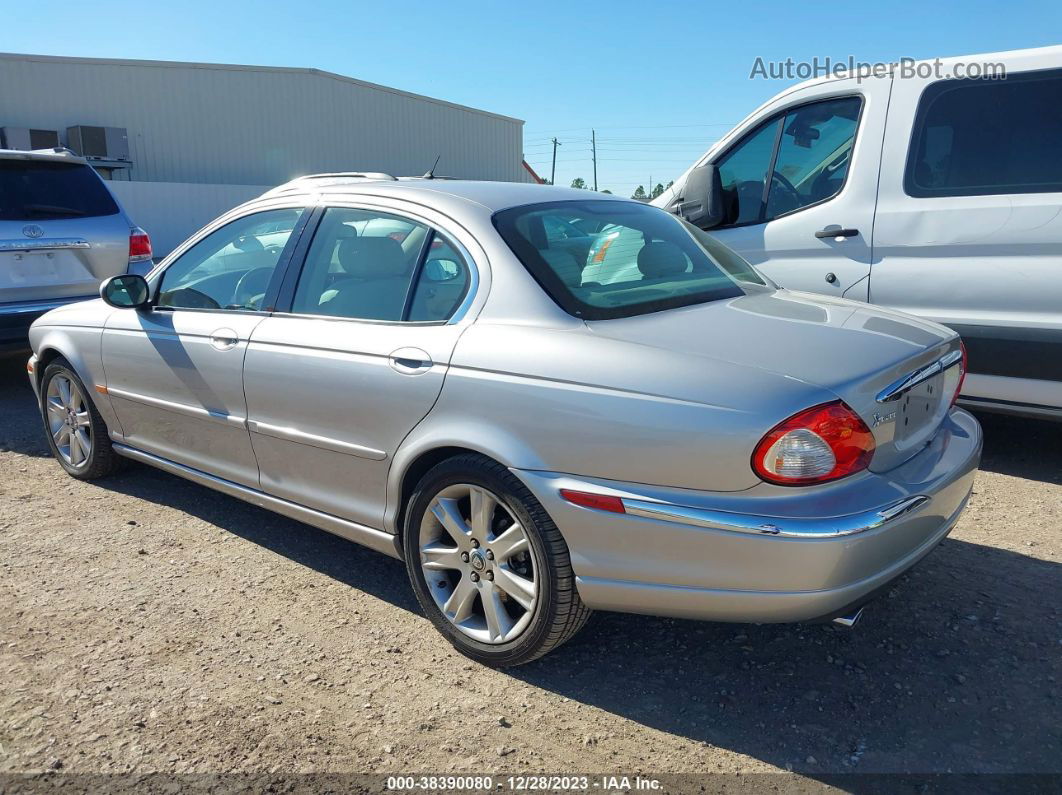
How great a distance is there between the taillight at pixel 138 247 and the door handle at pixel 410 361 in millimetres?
4835

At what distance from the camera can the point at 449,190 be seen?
3260 mm

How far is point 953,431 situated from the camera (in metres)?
2.99

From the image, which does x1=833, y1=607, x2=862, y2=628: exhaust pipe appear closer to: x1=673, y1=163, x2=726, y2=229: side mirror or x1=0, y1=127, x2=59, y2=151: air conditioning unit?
x1=673, y1=163, x2=726, y2=229: side mirror

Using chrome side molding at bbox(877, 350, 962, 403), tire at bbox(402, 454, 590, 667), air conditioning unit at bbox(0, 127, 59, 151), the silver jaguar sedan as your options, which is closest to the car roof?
the silver jaguar sedan

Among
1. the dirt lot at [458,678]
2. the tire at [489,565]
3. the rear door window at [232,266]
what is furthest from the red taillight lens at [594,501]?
the rear door window at [232,266]

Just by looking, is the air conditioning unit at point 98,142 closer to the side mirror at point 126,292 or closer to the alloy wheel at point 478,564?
the side mirror at point 126,292

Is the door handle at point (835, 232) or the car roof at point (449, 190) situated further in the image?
the door handle at point (835, 232)

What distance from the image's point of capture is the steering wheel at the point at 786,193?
5172 millimetres

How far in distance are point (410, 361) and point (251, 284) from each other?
3.90 ft

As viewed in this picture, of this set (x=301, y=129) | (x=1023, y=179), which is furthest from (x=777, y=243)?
(x=301, y=129)

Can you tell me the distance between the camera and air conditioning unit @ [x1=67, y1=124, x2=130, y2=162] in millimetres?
20803

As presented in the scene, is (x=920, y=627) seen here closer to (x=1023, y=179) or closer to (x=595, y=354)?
(x=595, y=354)

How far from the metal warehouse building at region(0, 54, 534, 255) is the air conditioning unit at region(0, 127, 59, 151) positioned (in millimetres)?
32

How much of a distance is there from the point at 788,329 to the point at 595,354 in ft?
2.10
